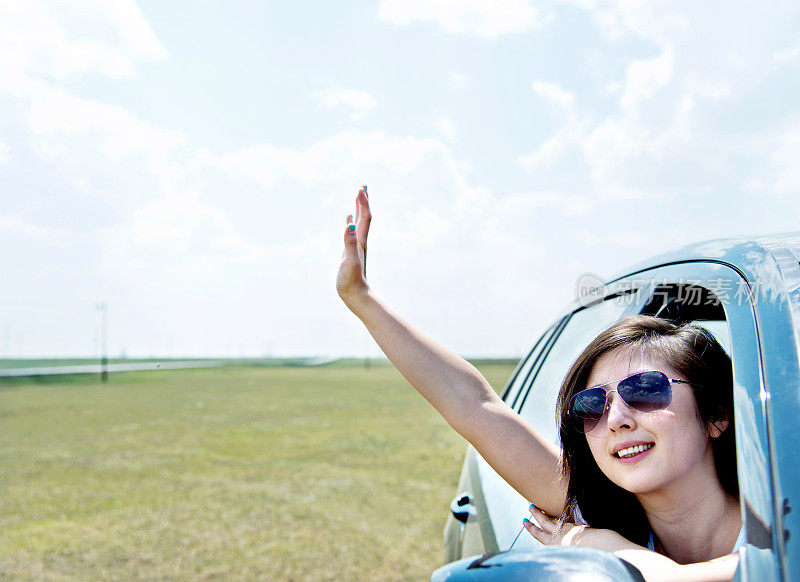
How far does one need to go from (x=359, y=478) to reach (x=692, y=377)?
8.82 m

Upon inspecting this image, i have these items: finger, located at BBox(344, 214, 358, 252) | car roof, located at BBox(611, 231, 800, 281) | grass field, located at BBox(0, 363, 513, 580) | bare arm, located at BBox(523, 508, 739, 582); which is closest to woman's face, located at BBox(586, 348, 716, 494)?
bare arm, located at BBox(523, 508, 739, 582)

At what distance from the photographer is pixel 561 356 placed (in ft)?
8.27

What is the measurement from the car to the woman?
0.37ft

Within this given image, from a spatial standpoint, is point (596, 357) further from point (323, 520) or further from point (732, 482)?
point (323, 520)

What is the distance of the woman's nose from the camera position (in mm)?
1404

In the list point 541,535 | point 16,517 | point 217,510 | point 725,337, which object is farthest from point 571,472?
point 16,517

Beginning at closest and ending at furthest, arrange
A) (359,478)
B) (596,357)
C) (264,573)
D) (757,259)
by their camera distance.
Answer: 1. (757,259)
2. (596,357)
3. (264,573)
4. (359,478)

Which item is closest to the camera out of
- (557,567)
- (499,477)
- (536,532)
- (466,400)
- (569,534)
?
(557,567)

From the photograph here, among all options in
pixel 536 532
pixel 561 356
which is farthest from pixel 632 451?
pixel 561 356

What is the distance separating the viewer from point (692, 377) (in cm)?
142

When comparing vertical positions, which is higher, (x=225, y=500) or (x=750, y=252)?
(x=750, y=252)

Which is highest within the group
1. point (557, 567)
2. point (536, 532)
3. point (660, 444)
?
point (660, 444)

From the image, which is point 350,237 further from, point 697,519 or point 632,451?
point 697,519

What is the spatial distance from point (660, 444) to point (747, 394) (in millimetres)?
229
